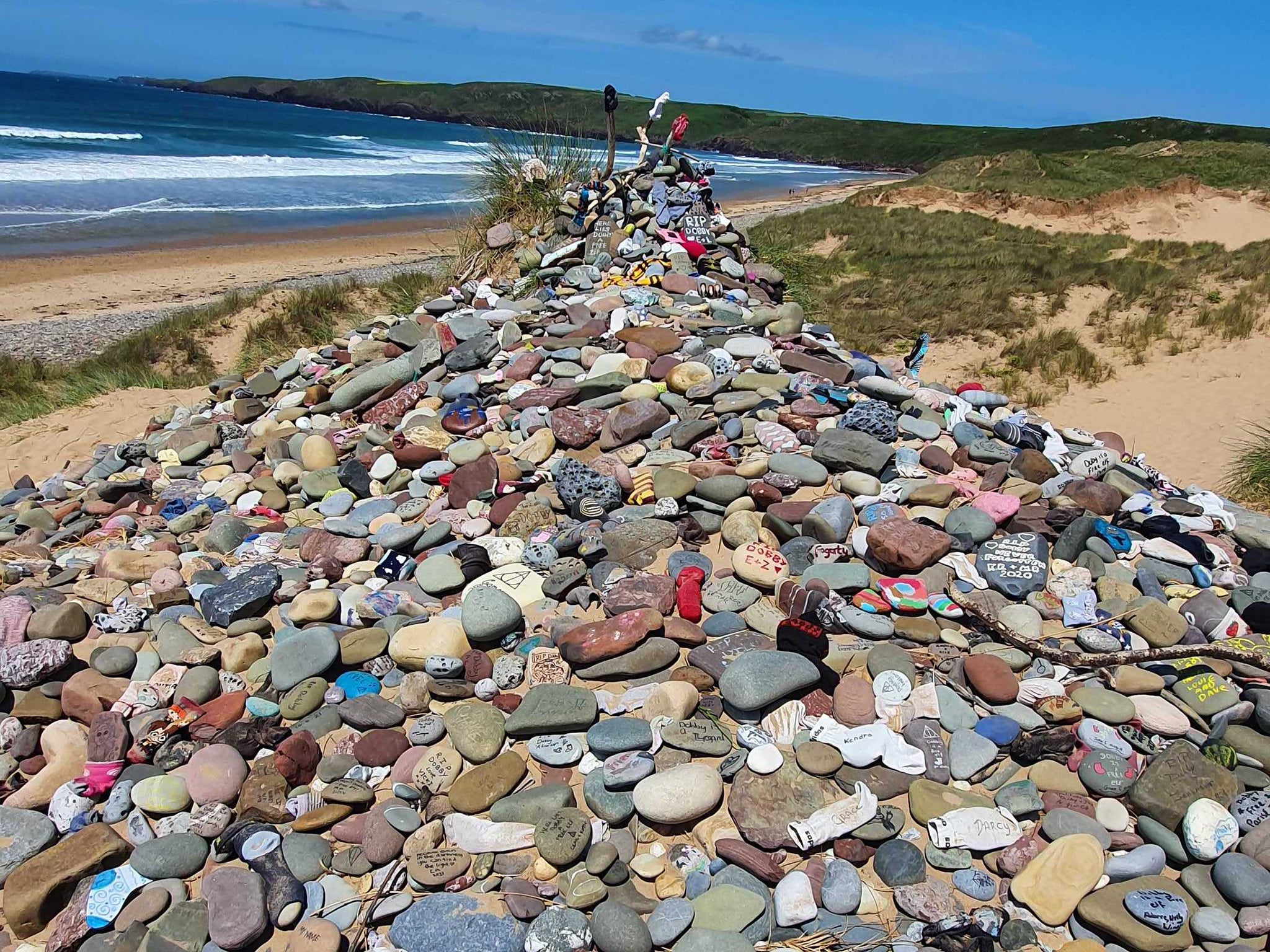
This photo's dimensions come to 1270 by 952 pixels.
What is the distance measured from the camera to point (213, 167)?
31828 mm

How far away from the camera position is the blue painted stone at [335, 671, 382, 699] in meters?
3.14

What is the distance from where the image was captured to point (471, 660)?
3.19 m

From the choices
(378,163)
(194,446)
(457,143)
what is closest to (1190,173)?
(194,446)

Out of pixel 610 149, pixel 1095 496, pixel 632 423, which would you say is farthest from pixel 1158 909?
pixel 610 149

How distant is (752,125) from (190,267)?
9379cm

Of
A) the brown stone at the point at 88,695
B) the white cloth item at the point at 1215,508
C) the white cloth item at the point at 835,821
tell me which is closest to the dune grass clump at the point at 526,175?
the white cloth item at the point at 1215,508

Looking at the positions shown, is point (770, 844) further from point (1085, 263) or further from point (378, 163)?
point (378, 163)

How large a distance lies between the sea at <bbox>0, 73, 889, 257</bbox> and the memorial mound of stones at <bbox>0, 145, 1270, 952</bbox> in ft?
22.2

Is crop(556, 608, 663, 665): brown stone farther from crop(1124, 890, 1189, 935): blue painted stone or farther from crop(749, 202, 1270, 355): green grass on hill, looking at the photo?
crop(749, 202, 1270, 355): green grass on hill

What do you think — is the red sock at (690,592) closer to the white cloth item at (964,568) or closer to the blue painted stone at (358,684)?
the white cloth item at (964,568)

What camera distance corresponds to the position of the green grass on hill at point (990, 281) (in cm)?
1005

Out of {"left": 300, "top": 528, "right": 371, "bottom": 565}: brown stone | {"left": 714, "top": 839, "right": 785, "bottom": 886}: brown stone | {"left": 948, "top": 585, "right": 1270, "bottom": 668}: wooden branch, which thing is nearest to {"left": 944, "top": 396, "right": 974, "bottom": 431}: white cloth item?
{"left": 948, "top": 585, "right": 1270, "bottom": 668}: wooden branch

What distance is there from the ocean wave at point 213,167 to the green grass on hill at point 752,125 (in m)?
11.9

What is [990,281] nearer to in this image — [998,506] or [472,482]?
[998,506]
